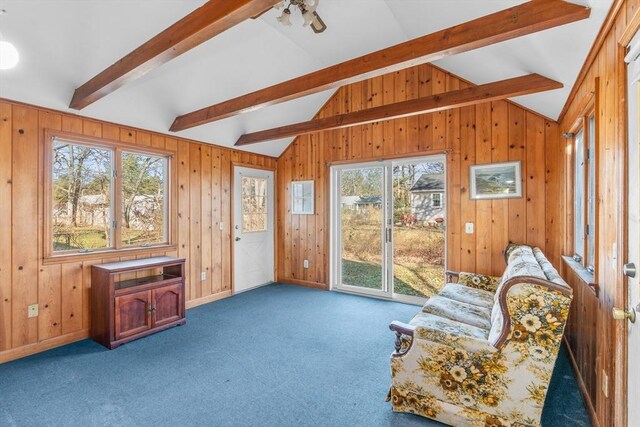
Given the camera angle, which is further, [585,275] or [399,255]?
[399,255]

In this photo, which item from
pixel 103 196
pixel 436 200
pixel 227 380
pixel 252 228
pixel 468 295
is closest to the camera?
pixel 227 380

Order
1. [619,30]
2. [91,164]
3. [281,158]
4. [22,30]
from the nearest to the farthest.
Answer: [619,30] → [22,30] → [91,164] → [281,158]

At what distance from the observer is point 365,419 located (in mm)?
1971

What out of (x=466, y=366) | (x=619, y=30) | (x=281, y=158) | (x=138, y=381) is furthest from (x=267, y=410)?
(x=281, y=158)

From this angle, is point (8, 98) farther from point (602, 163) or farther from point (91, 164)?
point (602, 163)

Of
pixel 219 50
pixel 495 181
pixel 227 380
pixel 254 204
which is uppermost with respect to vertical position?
pixel 219 50

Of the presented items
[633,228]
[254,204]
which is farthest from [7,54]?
[633,228]

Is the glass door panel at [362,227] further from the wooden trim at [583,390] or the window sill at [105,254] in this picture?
the window sill at [105,254]

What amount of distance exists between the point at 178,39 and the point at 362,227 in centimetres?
355

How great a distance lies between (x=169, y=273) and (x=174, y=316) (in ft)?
1.84

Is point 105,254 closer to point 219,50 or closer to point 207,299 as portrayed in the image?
point 207,299

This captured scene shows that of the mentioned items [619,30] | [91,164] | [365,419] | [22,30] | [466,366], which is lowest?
[365,419]

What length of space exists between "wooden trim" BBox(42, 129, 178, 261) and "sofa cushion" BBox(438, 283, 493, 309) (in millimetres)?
3354

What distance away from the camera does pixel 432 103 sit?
10.6 feet
